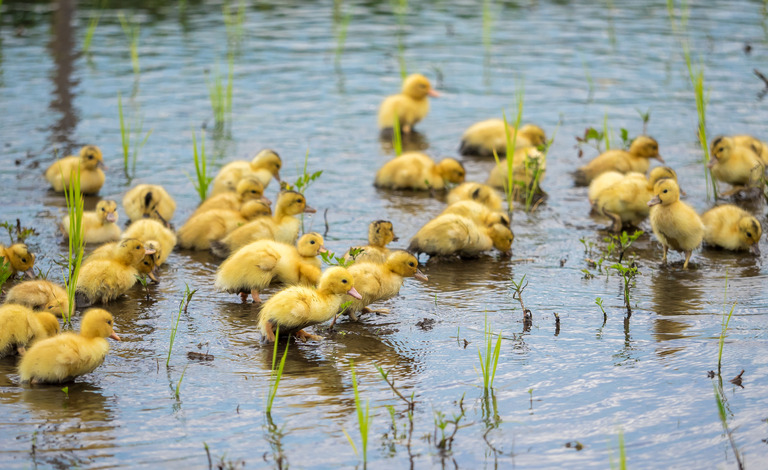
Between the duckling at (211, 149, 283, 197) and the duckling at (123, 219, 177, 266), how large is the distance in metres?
1.53

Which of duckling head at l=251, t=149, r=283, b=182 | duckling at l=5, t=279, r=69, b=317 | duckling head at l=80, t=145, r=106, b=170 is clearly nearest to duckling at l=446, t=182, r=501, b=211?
duckling head at l=251, t=149, r=283, b=182

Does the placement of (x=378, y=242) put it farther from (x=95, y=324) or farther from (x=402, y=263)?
(x=95, y=324)

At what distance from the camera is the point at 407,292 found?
6699mm

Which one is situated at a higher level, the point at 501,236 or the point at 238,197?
the point at 238,197

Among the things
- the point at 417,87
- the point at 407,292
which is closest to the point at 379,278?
the point at 407,292

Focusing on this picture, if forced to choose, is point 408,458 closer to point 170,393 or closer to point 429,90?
point 170,393

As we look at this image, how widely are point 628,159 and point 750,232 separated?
2.18 meters

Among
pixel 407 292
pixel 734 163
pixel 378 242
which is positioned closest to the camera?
pixel 407 292

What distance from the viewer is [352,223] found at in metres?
8.28

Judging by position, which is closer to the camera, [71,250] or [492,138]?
[71,250]

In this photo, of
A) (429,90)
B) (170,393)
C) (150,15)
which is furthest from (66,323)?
(150,15)

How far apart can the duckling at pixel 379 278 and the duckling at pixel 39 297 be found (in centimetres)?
186

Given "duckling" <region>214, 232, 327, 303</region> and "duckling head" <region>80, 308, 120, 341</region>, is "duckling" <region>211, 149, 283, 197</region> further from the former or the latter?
"duckling head" <region>80, 308, 120, 341</region>

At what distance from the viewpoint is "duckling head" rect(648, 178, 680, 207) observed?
709 cm
